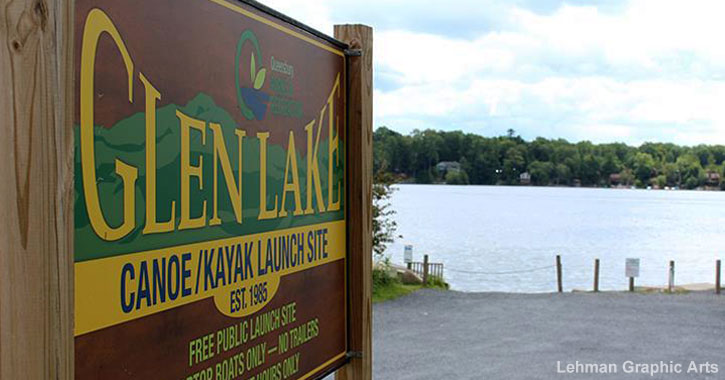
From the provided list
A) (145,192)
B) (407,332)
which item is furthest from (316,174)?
(407,332)

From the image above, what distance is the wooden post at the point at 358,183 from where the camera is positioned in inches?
149

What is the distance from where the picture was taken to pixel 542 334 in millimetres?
13562

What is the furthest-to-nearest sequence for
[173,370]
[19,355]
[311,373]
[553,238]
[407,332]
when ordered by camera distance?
[553,238] → [407,332] → [311,373] → [173,370] → [19,355]

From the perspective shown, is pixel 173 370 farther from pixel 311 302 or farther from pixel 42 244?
pixel 311 302

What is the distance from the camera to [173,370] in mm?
2357

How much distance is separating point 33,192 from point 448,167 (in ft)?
236

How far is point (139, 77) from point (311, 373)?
5.35 feet

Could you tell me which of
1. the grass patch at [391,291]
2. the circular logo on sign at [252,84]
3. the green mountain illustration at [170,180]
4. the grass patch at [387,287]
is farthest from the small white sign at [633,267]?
the circular logo on sign at [252,84]

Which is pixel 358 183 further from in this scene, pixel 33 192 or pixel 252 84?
pixel 33 192

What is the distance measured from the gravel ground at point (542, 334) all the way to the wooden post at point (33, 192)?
865 cm

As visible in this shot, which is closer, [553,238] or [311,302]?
[311,302]

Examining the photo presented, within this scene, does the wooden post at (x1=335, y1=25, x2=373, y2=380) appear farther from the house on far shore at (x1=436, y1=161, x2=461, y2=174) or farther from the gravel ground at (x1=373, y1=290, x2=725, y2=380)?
the house on far shore at (x1=436, y1=161, x2=461, y2=174)

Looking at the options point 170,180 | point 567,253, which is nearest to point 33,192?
point 170,180

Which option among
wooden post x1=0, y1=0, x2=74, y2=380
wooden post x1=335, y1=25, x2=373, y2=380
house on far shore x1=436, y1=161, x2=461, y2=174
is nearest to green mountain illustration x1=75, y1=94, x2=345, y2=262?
wooden post x1=0, y1=0, x2=74, y2=380
